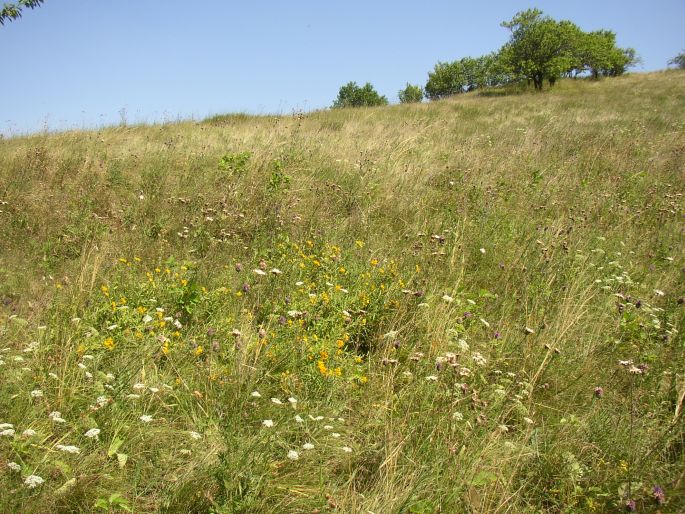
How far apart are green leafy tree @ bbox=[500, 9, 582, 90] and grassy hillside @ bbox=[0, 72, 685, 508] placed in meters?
30.5

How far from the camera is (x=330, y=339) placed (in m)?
3.25

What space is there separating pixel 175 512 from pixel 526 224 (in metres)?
4.73

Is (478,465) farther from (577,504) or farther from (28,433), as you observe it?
(28,433)

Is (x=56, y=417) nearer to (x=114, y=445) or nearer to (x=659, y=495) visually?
(x=114, y=445)

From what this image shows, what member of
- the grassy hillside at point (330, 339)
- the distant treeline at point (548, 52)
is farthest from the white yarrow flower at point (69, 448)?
the distant treeline at point (548, 52)

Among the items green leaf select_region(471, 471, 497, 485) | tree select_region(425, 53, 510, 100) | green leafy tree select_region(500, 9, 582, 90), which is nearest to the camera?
green leaf select_region(471, 471, 497, 485)

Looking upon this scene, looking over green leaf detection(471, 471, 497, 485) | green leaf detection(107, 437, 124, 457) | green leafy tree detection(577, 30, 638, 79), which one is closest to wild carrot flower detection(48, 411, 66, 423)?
green leaf detection(107, 437, 124, 457)

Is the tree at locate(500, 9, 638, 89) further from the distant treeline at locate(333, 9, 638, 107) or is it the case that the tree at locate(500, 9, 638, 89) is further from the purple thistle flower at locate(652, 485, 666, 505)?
the purple thistle flower at locate(652, 485, 666, 505)

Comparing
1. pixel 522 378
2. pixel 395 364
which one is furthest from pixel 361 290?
pixel 522 378

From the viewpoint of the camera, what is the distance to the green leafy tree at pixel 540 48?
32625 millimetres

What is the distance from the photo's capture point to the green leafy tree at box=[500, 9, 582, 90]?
107 ft

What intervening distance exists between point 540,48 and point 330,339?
36.7 m

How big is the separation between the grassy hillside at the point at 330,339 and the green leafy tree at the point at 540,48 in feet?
100

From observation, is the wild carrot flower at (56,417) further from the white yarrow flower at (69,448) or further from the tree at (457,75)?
the tree at (457,75)
